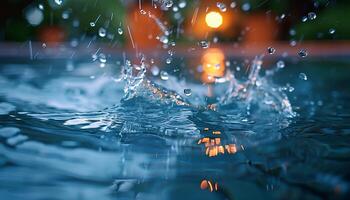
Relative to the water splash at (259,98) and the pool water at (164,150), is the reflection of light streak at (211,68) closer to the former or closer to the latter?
the water splash at (259,98)

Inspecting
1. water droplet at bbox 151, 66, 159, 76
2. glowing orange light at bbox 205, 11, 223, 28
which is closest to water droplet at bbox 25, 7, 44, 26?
glowing orange light at bbox 205, 11, 223, 28

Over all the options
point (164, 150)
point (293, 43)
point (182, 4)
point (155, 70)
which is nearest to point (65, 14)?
point (182, 4)

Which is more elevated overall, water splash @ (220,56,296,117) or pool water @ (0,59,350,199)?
water splash @ (220,56,296,117)

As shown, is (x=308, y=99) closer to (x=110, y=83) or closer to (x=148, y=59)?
(x=110, y=83)

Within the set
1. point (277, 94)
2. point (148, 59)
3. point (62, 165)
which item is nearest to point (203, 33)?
point (148, 59)

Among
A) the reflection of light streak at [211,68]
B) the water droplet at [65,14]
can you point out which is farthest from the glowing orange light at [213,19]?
the water droplet at [65,14]

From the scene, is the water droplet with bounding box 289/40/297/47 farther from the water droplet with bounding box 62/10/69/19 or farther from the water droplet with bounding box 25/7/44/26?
the water droplet with bounding box 25/7/44/26
